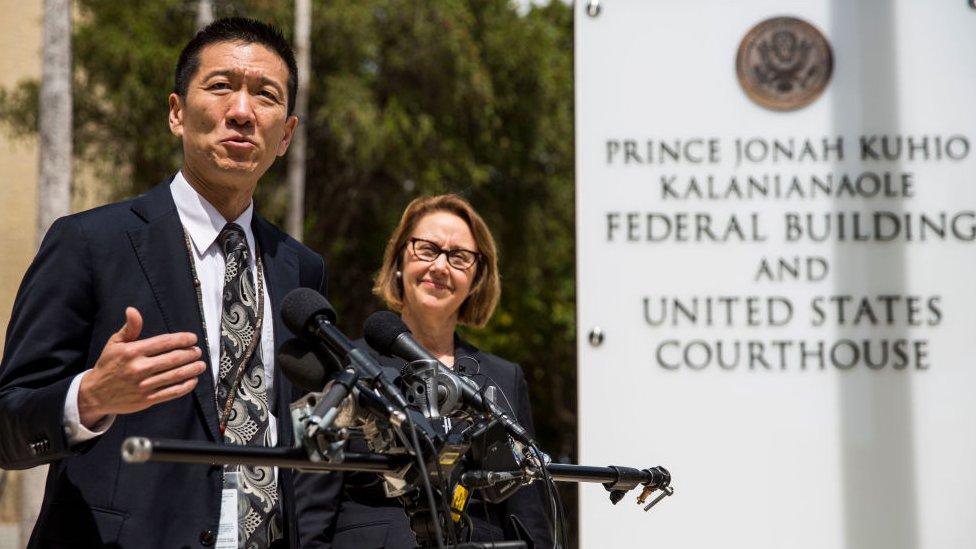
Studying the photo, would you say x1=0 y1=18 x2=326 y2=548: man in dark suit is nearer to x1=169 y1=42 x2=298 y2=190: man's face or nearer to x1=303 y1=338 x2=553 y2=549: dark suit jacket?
x1=169 y1=42 x2=298 y2=190: man's face

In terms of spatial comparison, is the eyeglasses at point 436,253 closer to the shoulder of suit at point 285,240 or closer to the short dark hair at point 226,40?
the shoulder of suit at point 285,240

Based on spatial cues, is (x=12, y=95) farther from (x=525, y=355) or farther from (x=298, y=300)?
(x=298, y=300)

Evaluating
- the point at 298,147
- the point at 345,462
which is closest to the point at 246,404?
the point at 345,462

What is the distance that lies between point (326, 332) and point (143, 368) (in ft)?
1.00

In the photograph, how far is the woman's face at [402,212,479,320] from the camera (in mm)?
4375

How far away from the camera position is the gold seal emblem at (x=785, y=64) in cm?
501

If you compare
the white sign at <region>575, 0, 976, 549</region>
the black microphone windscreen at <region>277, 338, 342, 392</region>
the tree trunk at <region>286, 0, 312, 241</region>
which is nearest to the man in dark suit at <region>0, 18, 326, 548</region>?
the black microphone windscreen at <region>277, 338, 342, 392</region>

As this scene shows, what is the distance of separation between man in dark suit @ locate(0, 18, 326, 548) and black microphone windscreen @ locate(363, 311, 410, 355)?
0.34 metres

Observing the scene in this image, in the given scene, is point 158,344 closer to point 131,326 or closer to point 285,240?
point 131,326

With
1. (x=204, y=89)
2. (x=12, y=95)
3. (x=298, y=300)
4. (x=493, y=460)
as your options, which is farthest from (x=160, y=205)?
(x=12, y=95)

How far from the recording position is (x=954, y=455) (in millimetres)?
4754

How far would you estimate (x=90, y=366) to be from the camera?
2.48 metres

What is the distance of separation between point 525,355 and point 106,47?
375 inches

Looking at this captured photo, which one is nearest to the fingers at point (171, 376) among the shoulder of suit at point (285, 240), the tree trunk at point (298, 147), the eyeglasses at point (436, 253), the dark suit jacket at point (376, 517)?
the shoulder of suit at point (285, 240)
